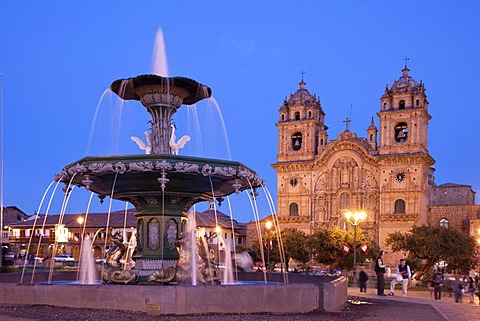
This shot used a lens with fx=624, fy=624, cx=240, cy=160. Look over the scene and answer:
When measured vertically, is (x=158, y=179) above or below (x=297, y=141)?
below

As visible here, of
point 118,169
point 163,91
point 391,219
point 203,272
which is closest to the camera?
point 118,169

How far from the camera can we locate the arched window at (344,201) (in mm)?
69938

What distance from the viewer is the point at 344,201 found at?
70312 mm

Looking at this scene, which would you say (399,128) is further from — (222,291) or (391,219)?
(222,291)

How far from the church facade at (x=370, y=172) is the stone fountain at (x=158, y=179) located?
2168 inches

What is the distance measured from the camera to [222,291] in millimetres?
9102

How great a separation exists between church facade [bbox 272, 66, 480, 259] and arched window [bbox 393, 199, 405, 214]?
0.35 feet

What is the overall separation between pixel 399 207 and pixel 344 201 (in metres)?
6.60

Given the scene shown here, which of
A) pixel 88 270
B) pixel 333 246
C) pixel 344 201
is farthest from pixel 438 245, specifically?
pixel 88 270

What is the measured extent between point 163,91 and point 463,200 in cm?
6893

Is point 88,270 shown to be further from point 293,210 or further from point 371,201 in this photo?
point 293,210

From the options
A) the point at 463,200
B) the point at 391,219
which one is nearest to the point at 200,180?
the point at 391,219

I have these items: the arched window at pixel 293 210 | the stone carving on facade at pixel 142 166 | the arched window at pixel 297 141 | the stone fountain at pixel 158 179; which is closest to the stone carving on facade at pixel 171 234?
the stone fountain at pixel 158 179

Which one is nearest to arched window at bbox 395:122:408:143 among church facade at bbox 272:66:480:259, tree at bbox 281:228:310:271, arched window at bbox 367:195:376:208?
Result: church facade at bbox 272:66:480:259
